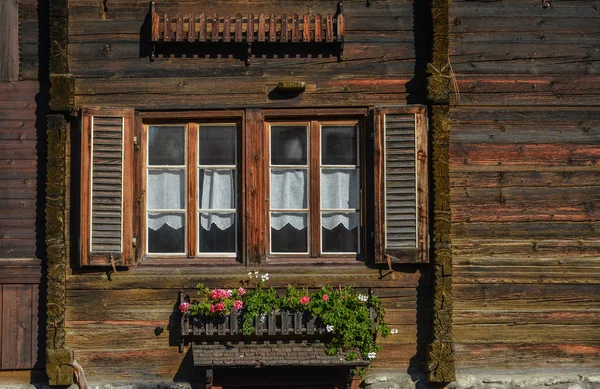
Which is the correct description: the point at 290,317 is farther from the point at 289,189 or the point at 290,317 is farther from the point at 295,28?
the point at 295,28

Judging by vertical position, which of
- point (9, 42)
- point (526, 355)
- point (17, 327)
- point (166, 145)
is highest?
point (9, 42)

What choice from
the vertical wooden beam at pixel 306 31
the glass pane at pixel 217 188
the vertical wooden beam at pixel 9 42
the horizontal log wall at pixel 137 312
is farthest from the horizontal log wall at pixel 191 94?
the glass pane at pixel 217 188

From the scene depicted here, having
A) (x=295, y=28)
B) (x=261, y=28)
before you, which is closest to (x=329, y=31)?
(x=295, y=28)

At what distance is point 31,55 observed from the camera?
8.59m

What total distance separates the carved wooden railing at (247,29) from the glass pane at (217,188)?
1282 millimetres

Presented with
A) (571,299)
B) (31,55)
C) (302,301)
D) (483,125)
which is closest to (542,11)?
(483,125)

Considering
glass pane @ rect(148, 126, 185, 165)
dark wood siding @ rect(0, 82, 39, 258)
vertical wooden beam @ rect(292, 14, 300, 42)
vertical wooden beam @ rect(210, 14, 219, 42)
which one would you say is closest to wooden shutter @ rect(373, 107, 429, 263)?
vertical wooden beam @ rect(292, 14, 300, 42)

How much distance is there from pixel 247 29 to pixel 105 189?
2095 mm

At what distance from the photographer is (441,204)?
329 inches

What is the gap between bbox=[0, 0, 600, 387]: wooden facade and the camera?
841 centimetres

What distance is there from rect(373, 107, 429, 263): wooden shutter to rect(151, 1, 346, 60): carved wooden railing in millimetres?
957

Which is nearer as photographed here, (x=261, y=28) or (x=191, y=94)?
(x=261, y=28)

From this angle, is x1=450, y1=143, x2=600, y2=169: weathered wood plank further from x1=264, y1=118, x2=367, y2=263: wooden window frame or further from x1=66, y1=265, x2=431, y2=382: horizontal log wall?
x1=66, y1=265, x2=431, y2=382: horizontal log wall

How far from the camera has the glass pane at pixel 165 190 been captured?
339 inches
